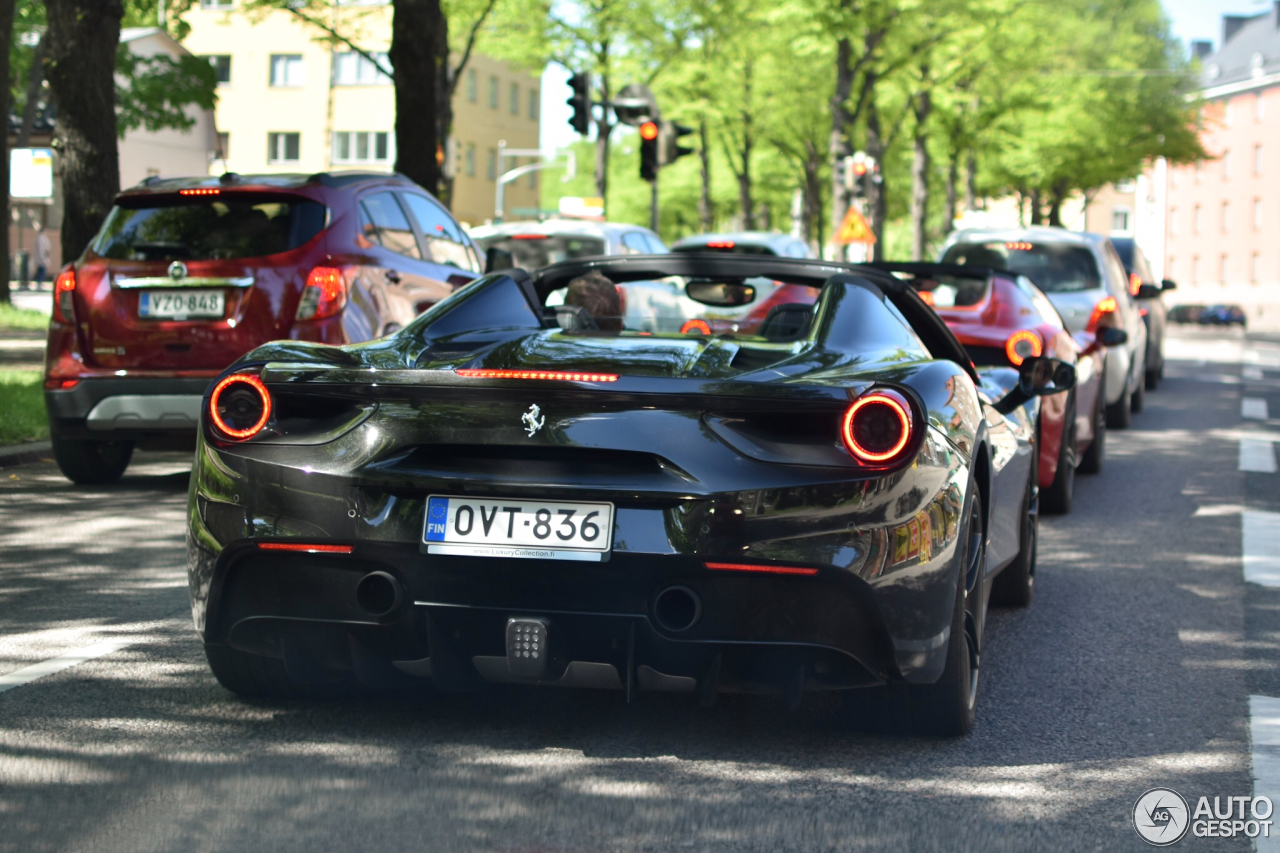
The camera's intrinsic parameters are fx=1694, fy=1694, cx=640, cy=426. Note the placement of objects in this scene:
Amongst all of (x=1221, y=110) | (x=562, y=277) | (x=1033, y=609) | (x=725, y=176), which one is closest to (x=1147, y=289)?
(x=1033, y=609)

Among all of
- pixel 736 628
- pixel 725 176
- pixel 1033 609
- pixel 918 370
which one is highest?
pixel 725 176

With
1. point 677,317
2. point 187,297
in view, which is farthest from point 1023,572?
point 187,297

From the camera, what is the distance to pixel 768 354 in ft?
14.8

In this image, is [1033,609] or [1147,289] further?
[1147,289]

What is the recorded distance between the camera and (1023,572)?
21.1ft

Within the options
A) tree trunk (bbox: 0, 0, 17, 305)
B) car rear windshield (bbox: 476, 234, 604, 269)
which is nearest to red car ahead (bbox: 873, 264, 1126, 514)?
car rear windshield (bbox: 476, 234, 604, 269)

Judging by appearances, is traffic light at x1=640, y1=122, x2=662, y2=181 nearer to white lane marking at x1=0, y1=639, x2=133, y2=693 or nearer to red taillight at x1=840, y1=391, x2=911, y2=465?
white lane marking at x1=0, y1=639, x2=133, y2=693

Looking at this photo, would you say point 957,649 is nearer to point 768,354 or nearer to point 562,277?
point 768,354

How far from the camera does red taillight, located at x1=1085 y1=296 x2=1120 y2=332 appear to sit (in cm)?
1349

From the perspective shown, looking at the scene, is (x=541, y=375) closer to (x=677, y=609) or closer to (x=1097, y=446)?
(x=677, y=609)

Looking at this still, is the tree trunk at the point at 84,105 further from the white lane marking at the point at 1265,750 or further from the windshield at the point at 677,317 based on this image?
the white lane marking at the point at 1265,750

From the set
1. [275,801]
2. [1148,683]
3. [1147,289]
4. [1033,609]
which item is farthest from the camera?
[1147,289]

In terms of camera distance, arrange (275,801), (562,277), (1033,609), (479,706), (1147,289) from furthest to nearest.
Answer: (1147,289) < (1033,609) < (562,277) < (479,706) < (275,801)

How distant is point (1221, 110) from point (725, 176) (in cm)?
1987
